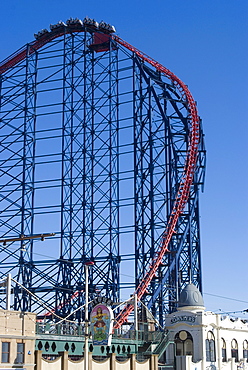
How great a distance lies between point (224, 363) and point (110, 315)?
1150 centimetres

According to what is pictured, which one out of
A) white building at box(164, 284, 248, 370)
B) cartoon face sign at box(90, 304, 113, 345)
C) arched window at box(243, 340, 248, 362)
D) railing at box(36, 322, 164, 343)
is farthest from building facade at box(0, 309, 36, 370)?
arched window at box(243, 340, 248, 362)

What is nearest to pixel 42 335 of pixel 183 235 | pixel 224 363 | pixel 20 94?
pixel 224 363

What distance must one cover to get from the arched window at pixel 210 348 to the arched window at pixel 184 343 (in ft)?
3.04

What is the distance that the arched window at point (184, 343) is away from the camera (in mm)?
37781

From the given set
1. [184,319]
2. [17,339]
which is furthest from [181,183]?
[17,339]

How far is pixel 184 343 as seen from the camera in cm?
3797

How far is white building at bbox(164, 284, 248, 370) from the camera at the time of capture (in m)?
37.1

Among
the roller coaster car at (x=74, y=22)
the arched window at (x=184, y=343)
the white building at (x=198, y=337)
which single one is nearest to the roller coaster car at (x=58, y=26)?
the roller coaster car at (x=74, y=22)

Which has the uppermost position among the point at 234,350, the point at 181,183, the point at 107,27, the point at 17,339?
the point at 107,27

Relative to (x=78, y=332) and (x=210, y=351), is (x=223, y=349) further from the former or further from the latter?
(x=78, y=332)

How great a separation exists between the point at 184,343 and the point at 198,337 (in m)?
1.05

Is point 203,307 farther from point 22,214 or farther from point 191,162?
point 22,214

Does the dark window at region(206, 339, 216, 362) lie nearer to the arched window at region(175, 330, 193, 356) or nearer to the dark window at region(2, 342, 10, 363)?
the arched window at region(175, 330, 193, 356)

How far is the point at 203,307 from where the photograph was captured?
38938 mm
